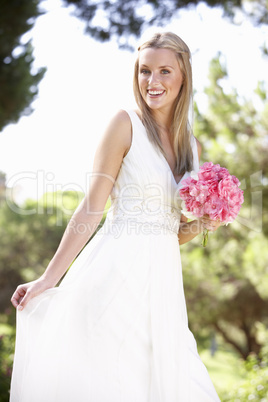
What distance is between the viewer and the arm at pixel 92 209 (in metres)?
2.02

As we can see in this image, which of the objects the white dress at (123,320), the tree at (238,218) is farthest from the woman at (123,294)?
the tree at (238,218)

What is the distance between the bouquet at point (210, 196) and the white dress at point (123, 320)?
115 mm

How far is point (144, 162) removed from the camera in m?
2.22

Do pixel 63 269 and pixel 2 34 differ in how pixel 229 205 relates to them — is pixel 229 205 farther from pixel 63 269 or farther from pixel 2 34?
pixel 2 34

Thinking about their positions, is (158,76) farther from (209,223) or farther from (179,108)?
(209,223)

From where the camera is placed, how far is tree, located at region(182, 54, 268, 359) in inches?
309

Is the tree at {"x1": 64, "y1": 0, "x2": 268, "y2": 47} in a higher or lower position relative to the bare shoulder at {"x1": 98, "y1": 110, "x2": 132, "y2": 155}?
higher

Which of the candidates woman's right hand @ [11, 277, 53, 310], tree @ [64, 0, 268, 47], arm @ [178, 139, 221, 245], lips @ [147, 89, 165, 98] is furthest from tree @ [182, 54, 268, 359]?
woman's right hand @ [11, 277, 53, 310]

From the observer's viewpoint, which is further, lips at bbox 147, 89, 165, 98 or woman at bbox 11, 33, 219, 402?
lips at bbox 147, 89, 165, 98

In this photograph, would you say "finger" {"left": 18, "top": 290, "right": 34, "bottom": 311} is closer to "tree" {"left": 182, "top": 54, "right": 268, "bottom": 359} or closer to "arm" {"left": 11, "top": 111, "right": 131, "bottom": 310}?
"arm" {"left": 11, "top": 111, "right": 131, "bottom": 310}

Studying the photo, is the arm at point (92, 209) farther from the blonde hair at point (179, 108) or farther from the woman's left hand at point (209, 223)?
the woman's left hand at point (209, 223)

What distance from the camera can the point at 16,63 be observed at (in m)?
7.93

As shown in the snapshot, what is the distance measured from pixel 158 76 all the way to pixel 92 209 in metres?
0.76

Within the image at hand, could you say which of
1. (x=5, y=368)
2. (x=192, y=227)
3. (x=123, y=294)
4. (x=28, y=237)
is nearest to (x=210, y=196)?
(x=192, y=227)
